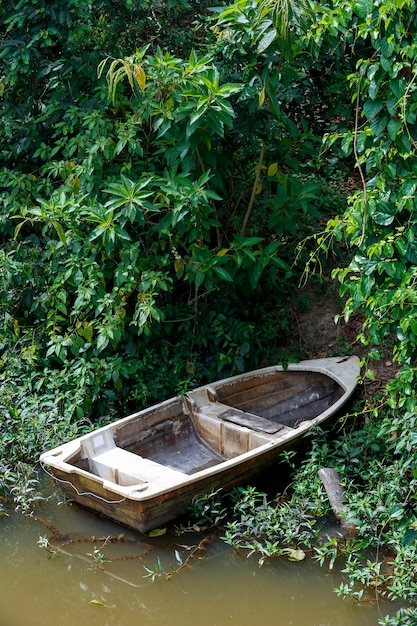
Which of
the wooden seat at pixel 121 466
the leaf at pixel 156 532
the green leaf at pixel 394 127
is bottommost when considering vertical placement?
the leaf at pixel 156 532

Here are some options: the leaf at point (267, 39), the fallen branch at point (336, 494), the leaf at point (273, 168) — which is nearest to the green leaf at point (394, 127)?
the leaf at point (267, 39)

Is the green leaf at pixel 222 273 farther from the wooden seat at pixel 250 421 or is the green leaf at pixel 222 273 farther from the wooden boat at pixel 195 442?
the wooden seat at pixel 250 421

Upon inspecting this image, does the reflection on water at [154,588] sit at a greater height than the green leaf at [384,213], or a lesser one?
lesser

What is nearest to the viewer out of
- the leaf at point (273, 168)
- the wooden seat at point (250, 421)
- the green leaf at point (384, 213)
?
the green leaf at point (384, 213)

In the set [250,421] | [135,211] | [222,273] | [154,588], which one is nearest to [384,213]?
[222,273]

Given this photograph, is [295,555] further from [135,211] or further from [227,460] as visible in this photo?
[135,211]

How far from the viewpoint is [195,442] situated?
19.2 ft

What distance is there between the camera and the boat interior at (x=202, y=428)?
522cm

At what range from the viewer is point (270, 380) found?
241 inches

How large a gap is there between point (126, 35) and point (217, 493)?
3.58 m

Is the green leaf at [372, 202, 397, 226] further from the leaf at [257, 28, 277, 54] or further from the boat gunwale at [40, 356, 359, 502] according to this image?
the boat gunwale at [40, 356, 359, 502]

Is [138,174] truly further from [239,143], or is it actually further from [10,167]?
[10,167]

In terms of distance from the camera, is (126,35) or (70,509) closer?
(70,509)

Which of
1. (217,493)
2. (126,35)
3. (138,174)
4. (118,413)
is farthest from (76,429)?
(126,35)
